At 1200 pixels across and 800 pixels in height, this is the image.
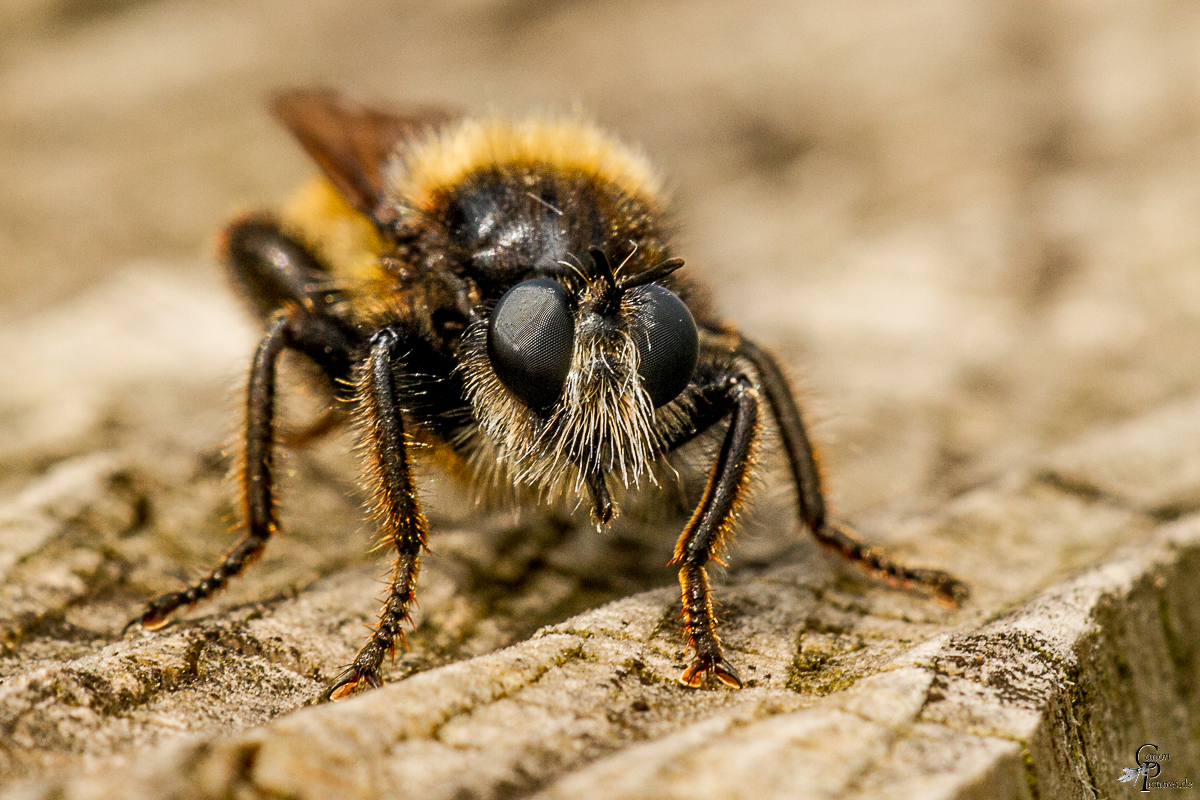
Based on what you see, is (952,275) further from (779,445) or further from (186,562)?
(186,562)

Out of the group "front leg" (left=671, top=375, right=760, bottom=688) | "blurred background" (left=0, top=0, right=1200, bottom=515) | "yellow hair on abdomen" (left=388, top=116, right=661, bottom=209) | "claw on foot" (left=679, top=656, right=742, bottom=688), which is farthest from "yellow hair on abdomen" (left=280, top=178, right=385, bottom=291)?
"claw on foot" (left=679, top=656, right=742, bottom=688)

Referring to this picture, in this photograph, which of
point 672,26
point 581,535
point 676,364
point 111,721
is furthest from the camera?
point 672,26

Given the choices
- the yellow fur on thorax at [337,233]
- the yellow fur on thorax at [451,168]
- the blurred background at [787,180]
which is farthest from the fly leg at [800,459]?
the yellow fur on thorax at [337,233]

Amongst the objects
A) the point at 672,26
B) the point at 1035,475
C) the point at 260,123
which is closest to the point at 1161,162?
the point at 1035,475

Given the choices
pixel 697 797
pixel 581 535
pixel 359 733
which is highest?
pixel 581 535

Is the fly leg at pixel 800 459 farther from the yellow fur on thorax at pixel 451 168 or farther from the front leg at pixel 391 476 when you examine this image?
the front leg at pixel 391 476

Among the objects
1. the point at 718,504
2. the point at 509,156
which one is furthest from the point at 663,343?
the point at 509,156

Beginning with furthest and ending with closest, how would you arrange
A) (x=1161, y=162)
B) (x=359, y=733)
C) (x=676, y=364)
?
(x=1161, y=162) → (x=676, y=364) → (x=359, y=733)
